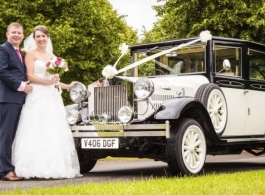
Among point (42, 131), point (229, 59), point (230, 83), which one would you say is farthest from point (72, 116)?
point (229, 59)

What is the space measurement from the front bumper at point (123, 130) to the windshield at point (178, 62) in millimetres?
2089

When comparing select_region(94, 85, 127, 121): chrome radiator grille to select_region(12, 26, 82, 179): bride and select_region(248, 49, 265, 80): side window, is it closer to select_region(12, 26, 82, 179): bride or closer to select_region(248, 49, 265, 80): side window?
select_region(12, 26, 82, 179): bride

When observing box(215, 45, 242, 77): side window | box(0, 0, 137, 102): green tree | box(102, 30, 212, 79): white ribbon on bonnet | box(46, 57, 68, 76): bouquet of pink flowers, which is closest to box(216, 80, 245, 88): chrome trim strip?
box(215, 45, 242, 77): side window

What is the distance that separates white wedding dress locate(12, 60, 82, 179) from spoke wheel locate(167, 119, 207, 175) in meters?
1.48

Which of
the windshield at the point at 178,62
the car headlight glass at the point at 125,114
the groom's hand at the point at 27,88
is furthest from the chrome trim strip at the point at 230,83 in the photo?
the groom's hand at the point at 27,88

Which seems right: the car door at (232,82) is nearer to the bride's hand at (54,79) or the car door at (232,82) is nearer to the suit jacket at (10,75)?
the bride's hand at (54,79)

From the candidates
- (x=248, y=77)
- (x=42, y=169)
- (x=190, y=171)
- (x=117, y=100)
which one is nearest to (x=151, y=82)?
(x=117, y=100)

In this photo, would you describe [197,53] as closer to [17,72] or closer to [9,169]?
[17,72]

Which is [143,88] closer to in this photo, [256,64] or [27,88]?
[27,88]

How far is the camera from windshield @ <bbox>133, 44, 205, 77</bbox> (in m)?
9.34

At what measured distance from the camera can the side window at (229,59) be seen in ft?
30.5

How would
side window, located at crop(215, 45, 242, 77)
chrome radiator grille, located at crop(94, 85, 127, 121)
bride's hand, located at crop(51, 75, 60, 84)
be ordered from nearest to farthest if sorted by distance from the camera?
chrome radiator grille, located at crop(94, 85, 127, 121)
bride's hand, located at crop(51, 75, 60, 84)
side window, located at crop(215, 45, 242, 77)

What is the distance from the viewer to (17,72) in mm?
7965

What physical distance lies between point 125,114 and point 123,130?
228 millimetres
